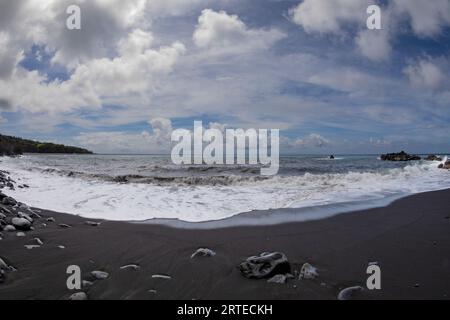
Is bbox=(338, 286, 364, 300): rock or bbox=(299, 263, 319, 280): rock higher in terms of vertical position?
bbox=(299, 263, 319, 280): rock

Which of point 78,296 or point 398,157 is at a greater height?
point 398,157

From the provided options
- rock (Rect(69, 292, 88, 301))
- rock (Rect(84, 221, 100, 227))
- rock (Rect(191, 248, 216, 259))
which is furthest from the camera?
A: rock (Rect(84, 221, 100, 227))

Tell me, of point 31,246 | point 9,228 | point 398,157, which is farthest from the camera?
point 398,157

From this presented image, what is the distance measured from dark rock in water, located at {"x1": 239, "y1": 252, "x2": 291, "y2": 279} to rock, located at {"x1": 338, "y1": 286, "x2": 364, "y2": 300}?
28.2 inches

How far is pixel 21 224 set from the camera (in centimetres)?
587

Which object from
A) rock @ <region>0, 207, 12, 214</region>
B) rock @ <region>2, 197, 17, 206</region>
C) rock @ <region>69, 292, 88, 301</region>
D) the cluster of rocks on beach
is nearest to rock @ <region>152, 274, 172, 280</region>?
the cluster of rocks on beach

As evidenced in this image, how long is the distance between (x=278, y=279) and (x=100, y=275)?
2295mm

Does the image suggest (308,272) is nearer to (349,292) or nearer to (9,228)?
(349,292)

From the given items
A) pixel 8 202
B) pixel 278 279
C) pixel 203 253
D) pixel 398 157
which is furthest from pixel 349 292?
pixel 398 157

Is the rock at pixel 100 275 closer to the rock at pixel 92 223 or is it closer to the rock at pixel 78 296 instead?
the rock at pixel 78 296

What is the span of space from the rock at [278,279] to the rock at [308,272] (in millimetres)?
239

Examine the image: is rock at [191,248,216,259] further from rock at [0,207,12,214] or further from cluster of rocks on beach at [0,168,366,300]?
rock at [0,207,12,214]

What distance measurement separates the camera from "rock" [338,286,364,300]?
3.38m
